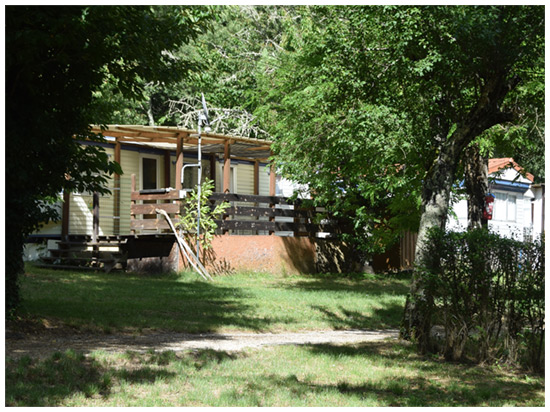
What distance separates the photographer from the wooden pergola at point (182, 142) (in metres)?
18.4

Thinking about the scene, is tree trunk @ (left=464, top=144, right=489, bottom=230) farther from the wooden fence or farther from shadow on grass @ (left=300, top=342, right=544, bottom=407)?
shadow on grass @ (left=300, top=342, right=544, bottom=407)

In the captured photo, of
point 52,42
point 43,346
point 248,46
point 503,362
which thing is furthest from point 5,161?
point 248,46

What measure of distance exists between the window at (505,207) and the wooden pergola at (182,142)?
14.0 meters

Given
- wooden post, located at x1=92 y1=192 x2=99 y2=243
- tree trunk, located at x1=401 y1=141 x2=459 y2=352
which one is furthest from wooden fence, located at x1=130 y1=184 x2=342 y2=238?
tree trunk, located at x1=401 y1=141 x2=459 y2=352

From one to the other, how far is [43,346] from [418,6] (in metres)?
6.24

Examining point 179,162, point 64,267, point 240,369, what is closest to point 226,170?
point 179,162

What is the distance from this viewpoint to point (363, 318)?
12406mm

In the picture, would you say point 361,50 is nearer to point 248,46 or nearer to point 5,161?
point 5,161

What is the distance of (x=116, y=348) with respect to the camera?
8.25 meters

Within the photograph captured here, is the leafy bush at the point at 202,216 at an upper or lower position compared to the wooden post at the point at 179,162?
lower

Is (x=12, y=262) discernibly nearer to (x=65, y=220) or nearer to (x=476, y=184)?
(x=65, y=220)

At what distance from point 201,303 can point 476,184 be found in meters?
7.55

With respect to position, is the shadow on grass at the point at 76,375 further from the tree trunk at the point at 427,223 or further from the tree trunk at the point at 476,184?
the tree trunk at the point at 476,184

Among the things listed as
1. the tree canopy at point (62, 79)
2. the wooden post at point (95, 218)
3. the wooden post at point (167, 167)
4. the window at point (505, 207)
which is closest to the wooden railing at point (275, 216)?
the wooden post at point (167, 167)
